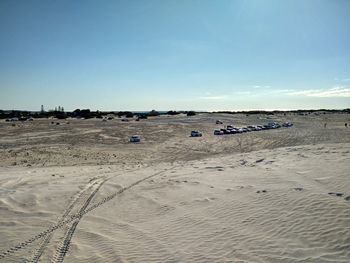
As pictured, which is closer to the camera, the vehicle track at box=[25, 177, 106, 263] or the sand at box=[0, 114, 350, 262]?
the sand at box=[0, 114, 350, 262]

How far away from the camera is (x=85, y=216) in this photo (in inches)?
407

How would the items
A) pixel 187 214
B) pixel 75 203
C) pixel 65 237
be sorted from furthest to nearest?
1. pixel 75 203
2. pixel 187 214
3. pixel 65 237

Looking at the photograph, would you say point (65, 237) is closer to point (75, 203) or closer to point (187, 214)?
point (75, 203)

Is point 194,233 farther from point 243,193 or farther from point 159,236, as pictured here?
point 243,193

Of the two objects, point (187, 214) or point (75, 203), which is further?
point (75, 203)

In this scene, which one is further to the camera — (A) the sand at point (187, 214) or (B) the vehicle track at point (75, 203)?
(B) the vehicle track at point (75, 203)

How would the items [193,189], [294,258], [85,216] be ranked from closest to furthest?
[294,258], [85,216], [193,189]

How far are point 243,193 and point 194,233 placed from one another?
3.28 meters

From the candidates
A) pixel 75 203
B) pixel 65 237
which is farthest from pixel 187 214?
pixel 75 203

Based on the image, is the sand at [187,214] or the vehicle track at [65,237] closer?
the sand at [187,214]

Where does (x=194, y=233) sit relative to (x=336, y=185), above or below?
below

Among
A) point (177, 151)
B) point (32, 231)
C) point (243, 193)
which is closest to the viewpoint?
point (32, 231)

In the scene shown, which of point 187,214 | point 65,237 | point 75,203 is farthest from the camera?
point 75,203

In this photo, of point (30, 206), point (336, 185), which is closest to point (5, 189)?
point (30, 206)
